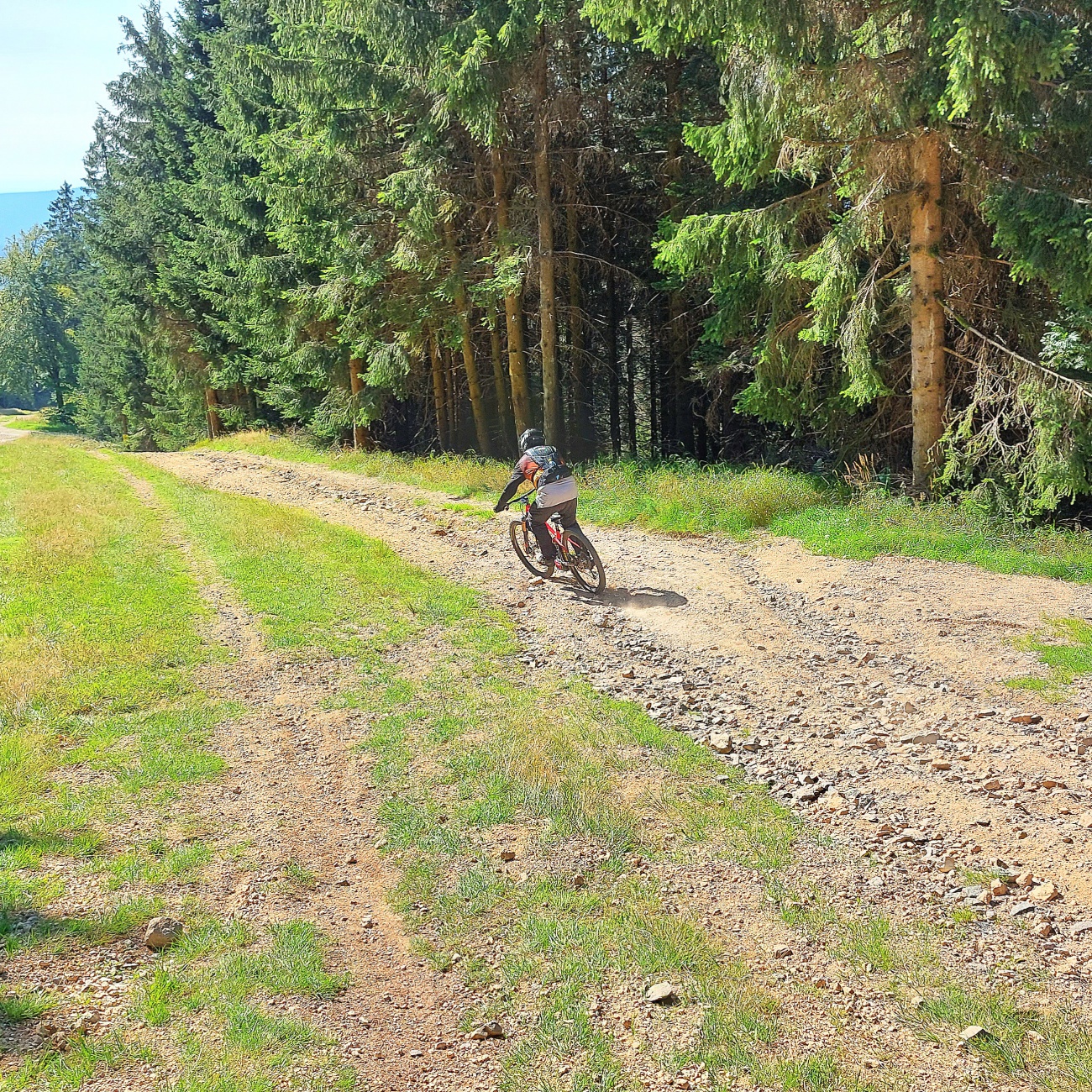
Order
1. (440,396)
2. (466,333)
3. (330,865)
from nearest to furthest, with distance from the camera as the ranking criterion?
(330,865), (466,333), (440,396)

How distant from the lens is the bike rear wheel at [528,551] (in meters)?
11.7

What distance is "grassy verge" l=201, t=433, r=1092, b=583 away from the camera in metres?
11.3

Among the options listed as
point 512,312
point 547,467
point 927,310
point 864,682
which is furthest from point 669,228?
point 864,682

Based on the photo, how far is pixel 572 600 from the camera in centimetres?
1088

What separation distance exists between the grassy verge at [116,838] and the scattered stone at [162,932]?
84 millimetres

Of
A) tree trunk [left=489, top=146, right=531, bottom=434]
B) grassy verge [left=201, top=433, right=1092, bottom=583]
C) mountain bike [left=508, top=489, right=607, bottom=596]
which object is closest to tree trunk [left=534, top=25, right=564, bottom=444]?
tree trunk [left=489, top=146, right=531, bottom=434]

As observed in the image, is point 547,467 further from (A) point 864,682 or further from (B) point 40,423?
(B) point 40,423

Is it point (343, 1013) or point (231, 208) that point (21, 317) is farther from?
point (343, 1013)

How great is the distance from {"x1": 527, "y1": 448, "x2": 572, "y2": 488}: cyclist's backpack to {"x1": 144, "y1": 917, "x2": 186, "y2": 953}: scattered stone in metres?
6.81

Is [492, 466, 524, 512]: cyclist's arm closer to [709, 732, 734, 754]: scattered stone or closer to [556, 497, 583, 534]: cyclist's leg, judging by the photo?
[556, 497, 583, 534]: cyclist's leg

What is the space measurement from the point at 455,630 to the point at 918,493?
753cm

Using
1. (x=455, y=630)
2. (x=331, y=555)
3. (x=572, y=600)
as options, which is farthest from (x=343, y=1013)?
(x=331, y=555)

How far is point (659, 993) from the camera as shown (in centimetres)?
427

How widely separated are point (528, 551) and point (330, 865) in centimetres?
670
